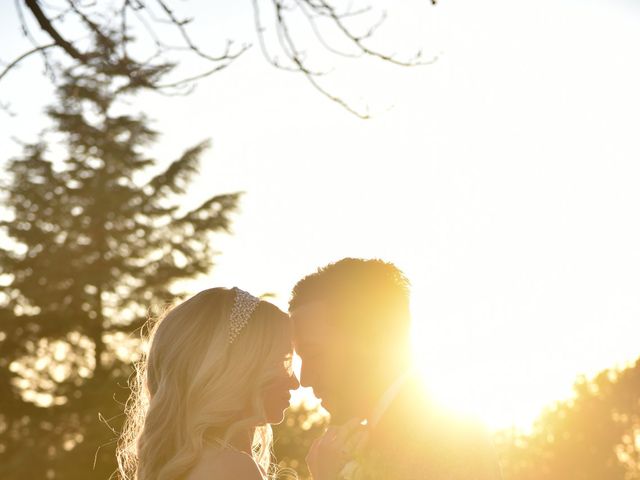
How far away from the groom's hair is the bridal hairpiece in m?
0.42

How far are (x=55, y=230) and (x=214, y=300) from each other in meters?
23.9

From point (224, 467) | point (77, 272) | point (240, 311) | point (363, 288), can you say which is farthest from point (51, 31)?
point (77, 272)

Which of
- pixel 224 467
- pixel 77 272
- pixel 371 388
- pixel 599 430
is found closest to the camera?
pixel 224 467

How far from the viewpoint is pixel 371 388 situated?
5016 millimetres

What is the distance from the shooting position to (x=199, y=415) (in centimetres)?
460

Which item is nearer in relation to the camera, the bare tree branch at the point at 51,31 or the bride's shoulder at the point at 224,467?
the bride's shoulder at the point at 224,467

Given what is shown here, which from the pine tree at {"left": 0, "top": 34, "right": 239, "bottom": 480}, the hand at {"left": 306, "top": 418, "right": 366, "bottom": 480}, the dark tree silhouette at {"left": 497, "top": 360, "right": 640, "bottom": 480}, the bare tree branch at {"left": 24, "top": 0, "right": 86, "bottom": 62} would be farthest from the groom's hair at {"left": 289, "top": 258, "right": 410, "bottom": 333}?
the dark tree silhouette at {"left": 497, "top": 360, "right": 640, "bottom": 480}

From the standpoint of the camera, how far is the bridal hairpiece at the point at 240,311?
4766 mm

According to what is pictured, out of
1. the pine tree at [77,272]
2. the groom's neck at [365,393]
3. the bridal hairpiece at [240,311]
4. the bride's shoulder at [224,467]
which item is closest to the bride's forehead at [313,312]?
the bridal hairpiece at [240,311]

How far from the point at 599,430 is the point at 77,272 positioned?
4843cm

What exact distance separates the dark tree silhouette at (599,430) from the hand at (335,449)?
62.7 meters

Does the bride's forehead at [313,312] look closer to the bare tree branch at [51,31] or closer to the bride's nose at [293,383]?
the bride's nose at [293,383]

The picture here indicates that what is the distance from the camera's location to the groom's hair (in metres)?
5.18

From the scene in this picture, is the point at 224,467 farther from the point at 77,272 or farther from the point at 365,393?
the point at 77,272
